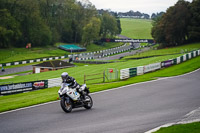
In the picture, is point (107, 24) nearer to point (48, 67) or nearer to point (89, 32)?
point (89, 32)

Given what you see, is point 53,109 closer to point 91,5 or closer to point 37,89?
point 37,89

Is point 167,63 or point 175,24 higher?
point 175,24

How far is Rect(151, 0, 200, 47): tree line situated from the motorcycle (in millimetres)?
76279

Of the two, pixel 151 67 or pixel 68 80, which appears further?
pixel 151 67

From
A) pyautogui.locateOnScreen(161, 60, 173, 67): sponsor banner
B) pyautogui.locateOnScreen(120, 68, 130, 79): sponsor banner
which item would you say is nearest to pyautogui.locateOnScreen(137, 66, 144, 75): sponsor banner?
pyautogui.locateOnScreen(120, 68, 130, 79): sponsor banner

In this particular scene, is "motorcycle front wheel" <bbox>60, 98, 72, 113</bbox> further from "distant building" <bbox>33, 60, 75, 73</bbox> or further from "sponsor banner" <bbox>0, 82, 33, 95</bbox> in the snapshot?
"distant building" <bbox>33, 60, 75, 73</bbox>

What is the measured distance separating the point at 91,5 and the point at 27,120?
397ft

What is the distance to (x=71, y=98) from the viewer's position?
44.3 feet

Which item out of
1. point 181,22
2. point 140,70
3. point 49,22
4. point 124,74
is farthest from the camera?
point 49,22

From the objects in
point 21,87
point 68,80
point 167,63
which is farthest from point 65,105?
point 167,63

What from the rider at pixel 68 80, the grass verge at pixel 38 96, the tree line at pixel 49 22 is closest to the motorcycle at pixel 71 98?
the rider at pixel 68 80

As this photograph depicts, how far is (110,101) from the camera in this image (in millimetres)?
16547

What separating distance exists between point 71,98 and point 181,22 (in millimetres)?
78467

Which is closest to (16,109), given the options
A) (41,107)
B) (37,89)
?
(41,107)
